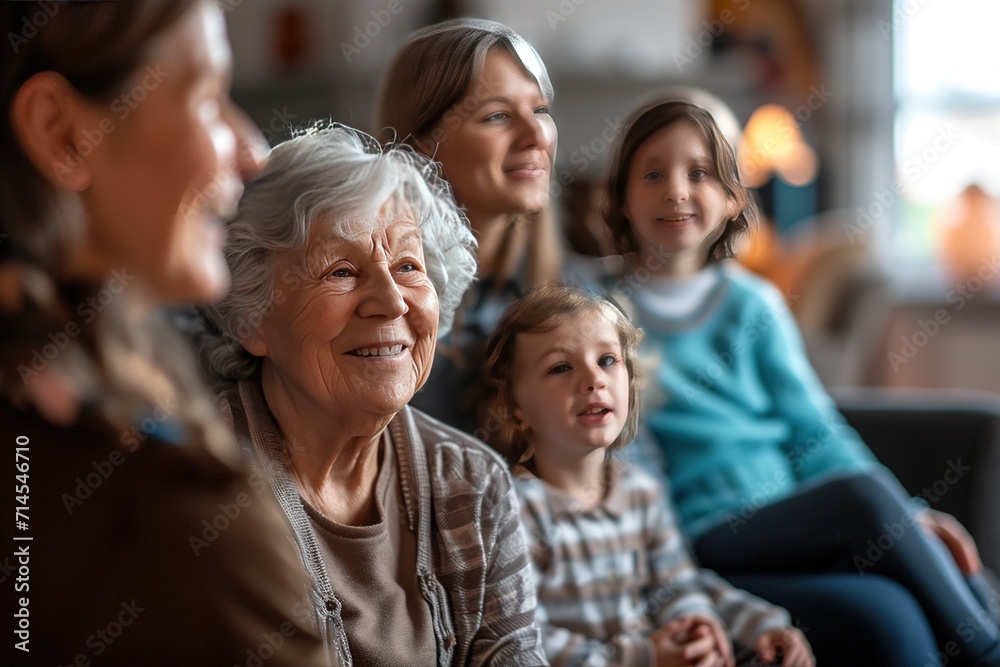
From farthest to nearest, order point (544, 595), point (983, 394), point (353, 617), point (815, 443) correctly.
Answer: point (983, 394) → point (815, 443) → point (544, 595) → point (353, 617)

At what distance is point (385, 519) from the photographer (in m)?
0.64

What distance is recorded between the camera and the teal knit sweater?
95 centimetres

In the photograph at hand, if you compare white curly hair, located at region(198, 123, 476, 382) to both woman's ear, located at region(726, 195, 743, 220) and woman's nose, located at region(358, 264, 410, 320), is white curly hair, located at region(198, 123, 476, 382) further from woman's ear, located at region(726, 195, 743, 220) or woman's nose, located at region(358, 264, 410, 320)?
woman's ear, located at region(726, 195, 743, 220)

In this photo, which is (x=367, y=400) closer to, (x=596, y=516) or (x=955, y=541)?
(x=596, y=516)

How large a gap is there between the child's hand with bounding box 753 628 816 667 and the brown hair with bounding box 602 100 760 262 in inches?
11.0

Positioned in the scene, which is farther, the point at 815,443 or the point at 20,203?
the point at 815,443

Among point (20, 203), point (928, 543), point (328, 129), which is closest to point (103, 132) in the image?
point (20, 203)

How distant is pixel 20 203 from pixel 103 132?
0.05 metres

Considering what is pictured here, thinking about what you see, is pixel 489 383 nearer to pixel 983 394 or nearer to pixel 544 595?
pixel 544 595
